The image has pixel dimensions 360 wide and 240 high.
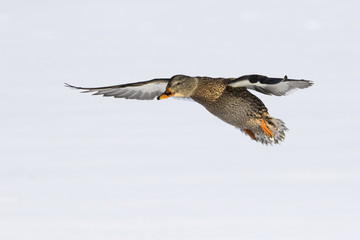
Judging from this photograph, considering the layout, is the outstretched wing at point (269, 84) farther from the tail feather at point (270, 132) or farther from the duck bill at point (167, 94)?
the duck bill at point (167, 94)

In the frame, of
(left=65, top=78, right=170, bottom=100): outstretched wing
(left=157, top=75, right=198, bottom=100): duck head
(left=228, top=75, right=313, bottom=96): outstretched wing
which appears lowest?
(left=228, top=75, right=313, bottom=96): outstretched wing

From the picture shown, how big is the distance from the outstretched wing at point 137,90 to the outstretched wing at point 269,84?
182 cm

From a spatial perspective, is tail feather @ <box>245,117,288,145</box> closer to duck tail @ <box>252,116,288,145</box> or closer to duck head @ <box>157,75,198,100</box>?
duck tail @ <box>252,116,288,145</box>

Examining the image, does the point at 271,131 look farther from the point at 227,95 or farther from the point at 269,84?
the point at 269,84

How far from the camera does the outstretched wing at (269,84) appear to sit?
530 inches

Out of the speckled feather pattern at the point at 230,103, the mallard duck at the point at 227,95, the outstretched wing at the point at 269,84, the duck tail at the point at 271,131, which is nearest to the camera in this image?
the outstretched wing at the point at 269,84

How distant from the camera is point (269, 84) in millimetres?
13539

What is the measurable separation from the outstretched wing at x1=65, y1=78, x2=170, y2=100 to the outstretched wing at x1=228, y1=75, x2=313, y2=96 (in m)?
1.82

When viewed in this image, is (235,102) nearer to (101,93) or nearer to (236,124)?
(236,124)

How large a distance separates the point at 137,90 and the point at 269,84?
11.1 feet

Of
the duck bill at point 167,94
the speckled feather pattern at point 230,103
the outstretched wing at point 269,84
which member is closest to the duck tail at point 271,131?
the speckled feather pattern at point 230,103

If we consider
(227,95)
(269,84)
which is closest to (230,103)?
(227,95)

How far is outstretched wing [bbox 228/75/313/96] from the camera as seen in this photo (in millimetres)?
13453

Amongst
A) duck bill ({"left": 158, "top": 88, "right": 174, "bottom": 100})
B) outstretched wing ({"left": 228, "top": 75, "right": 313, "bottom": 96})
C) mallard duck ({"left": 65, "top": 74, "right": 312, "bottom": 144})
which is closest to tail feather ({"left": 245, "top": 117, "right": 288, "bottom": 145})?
mallard duck ({"left": 65, "top": 74, "right": 312, "bottom": 144})
